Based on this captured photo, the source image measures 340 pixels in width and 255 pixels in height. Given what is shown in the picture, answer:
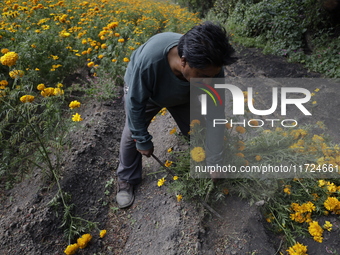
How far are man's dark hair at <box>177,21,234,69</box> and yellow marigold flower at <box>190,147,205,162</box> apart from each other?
809mm

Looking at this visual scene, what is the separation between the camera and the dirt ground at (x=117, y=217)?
6.51 feet

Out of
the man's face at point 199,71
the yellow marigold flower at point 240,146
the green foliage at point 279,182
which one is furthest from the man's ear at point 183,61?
the yellow marigold flower at point 240,146

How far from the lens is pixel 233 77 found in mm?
4961

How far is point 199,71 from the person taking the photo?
1501 millimetres

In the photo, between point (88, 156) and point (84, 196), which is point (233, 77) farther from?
point (84, 196)

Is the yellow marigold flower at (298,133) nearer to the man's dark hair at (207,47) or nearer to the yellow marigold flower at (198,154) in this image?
the yellow marigold flower at (198,154)

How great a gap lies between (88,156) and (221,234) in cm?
164

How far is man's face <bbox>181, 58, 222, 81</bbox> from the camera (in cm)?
147

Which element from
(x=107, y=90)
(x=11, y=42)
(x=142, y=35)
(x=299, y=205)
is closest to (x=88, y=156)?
(x=107, y=90)

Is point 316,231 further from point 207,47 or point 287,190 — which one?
point 207,47

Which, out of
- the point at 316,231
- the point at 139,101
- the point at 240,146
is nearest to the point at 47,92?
the point at 139,101

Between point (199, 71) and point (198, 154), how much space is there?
77 cm

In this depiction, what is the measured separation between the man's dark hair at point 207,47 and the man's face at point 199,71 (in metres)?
0.04

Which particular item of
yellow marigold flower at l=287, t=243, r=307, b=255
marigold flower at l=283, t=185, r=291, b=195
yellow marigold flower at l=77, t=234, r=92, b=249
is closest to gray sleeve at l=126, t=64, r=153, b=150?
yellow marigold flower at l=77, t=234, r=92, b=249
